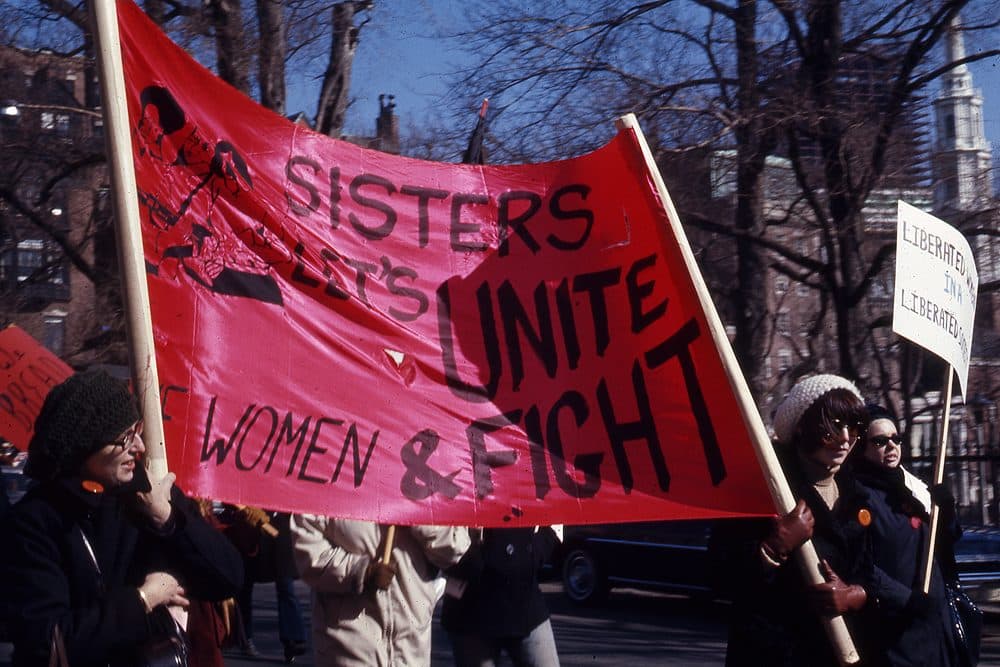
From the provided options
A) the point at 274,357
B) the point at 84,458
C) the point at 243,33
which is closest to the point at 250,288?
the point at 274,357

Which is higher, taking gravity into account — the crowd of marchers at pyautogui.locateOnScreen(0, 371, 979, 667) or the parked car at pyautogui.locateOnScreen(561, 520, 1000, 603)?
the crowd of marchers at pyautogui.locateOnScreen(0, 371, 979, 667)

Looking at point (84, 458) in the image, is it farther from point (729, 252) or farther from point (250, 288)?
point (729, 252)

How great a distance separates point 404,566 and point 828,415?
70.3 inches

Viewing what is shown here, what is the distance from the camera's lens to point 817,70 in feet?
42.3

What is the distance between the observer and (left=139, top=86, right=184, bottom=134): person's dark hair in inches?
148

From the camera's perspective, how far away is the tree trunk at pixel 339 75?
12086 millimetres

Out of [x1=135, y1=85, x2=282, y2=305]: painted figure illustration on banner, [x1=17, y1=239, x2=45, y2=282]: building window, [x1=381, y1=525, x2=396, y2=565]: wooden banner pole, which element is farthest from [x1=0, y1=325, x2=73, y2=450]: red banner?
[x1=17, y1=239, x2=45, y2=282]: building window

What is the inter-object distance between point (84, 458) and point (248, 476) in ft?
2.20

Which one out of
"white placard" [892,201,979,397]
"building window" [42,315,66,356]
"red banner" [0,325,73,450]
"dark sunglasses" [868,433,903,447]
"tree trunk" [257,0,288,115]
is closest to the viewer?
"white placard" [892,201,979,397]

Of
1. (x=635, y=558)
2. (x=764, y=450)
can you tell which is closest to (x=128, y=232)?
(x=764, y=450)

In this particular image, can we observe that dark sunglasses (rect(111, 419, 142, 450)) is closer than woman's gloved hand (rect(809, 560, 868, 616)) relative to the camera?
Yes

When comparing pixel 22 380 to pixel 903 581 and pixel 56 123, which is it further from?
pixel 56 123

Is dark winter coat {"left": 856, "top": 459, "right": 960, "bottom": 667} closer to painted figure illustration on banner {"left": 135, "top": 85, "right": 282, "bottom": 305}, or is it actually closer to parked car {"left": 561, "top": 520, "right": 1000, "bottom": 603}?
painted figure illustration on banner {"left": 135, "top": 85, "right": 282, "bottom": 305}

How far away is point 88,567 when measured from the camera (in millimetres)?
A: 3027
